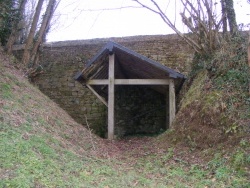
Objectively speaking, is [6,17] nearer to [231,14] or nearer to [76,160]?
[76,160]

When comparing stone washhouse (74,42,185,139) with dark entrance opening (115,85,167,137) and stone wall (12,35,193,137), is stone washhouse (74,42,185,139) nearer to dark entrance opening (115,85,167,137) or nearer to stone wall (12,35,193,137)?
dark entrance opening (115,85,167,137)

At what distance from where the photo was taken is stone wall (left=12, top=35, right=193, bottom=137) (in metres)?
11.6

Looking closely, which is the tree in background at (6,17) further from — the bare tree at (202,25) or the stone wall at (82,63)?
the bare tree at (202,25)

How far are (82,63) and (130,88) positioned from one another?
2.42 meters

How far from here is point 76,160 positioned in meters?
5.29

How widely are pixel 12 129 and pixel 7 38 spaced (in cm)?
775

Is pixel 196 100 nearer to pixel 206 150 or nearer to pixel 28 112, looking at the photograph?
pixel 206 150

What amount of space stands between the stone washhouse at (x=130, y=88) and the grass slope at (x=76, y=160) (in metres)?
2.01

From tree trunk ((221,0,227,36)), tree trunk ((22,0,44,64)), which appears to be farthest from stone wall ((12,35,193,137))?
tree trunk ((221,0,227,36))

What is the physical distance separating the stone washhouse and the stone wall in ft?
2.96

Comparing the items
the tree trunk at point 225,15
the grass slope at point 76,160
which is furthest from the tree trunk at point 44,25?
the tree trunk at point 225,15

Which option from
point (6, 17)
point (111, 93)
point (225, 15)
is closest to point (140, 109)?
point (111, 93)

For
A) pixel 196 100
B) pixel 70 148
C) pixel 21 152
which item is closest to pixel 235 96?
pixel 196 100

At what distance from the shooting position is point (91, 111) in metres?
11.8
